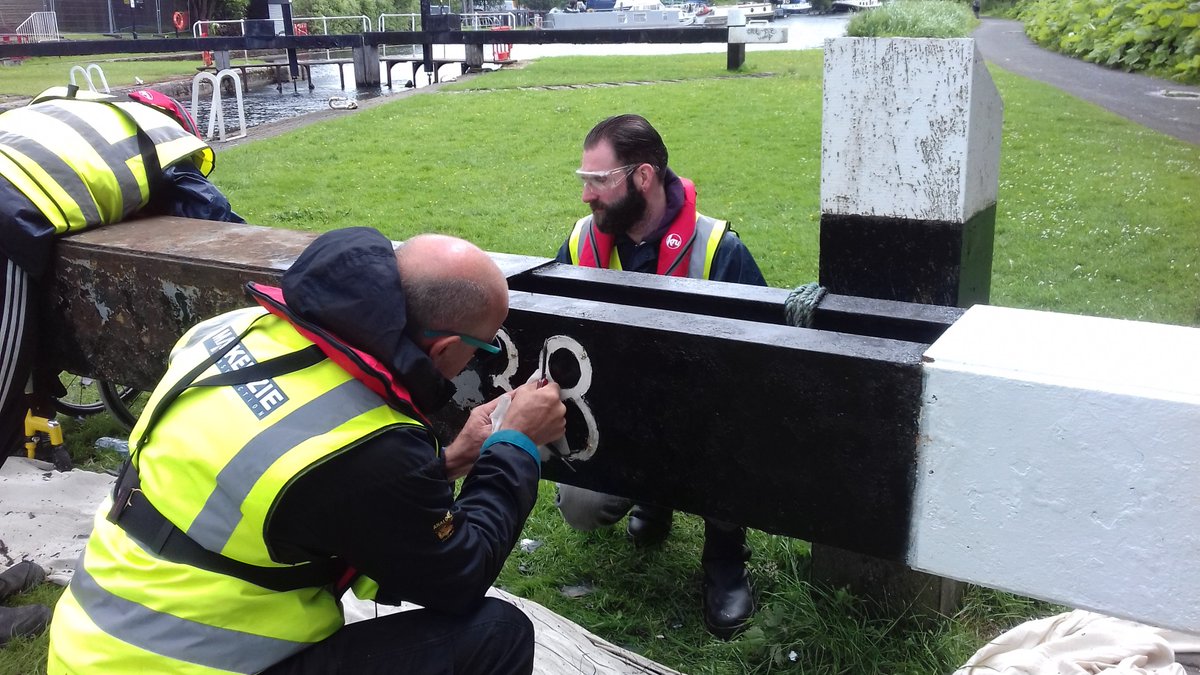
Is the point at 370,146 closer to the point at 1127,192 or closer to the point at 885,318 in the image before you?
the point at 1127,192

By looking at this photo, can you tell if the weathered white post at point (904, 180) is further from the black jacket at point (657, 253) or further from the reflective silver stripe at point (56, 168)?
the reflective silver stripe at point (56, 168)

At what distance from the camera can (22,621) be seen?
3.48 m

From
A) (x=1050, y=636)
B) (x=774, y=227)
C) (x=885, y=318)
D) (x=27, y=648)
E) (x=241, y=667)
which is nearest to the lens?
(x=241, y=667)

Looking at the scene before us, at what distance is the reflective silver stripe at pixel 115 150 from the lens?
3754mm

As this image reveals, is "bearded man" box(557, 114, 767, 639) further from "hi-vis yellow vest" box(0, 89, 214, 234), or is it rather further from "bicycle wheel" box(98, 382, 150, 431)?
"bicycle wheel" box(98, 382, 150, 431)

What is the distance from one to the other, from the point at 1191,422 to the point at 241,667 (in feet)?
6.28

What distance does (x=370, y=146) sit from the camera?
13.2 metres

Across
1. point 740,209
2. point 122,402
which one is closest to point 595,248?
point 122,402

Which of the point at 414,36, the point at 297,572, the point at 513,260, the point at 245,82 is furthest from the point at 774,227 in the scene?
the point at 245,82

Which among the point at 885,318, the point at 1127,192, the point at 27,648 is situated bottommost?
the point at 27,648

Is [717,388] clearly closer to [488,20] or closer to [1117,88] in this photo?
[1117,88]

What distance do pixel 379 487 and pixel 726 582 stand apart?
183 centimetres

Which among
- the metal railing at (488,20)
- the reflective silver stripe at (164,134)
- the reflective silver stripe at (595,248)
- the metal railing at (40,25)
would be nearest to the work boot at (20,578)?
the reflective silver stripe at (164,134)

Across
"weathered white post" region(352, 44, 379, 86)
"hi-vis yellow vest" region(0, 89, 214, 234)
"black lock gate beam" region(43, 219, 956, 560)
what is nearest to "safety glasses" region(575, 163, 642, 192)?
"black lock gate beam" region(43, 219, 956, 560)
